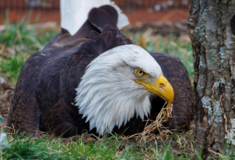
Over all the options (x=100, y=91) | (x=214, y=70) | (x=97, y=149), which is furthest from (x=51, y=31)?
(x=214, y=70)

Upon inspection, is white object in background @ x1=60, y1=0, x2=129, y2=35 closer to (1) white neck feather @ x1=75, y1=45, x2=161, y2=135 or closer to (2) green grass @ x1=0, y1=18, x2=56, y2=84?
(2) green grass @ x1=0, y1=18, x2=56, y2=84

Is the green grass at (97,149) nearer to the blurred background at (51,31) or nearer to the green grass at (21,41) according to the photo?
the blurred background at (51,31)

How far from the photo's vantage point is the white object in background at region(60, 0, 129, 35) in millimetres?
5547

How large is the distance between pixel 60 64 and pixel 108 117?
94 centimetres

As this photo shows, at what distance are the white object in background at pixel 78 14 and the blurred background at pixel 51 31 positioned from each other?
1.41 m

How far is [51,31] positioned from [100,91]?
508cm

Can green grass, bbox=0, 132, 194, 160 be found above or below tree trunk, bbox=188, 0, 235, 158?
below

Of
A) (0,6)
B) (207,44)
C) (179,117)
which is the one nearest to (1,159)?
(207,44)

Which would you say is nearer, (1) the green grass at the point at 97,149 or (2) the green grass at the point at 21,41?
(1) the green grass at the point at 97,149

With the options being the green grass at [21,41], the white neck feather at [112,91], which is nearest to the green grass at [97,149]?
the white neck feather at [112,91]

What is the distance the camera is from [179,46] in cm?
766

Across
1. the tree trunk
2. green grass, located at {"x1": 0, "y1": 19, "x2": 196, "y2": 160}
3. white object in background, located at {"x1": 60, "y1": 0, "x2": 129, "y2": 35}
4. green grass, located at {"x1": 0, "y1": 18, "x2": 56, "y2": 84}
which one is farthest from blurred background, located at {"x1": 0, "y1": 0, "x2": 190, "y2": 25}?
the tree trunk

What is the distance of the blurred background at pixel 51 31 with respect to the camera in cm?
644

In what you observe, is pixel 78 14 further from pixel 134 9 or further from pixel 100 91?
pixel 134 9
